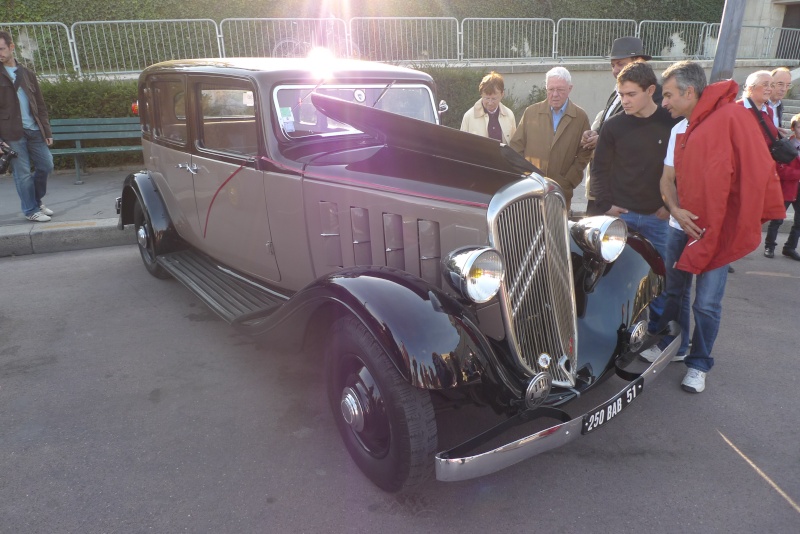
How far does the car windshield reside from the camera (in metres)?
3.24

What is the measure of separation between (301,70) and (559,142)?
2053mm

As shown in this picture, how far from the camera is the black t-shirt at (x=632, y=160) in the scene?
337 cm

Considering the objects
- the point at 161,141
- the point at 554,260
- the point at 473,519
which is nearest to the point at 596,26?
the point at 161,141

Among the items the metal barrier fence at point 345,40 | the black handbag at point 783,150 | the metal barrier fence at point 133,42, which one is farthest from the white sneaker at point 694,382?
the metal barrier fence at point 133,42

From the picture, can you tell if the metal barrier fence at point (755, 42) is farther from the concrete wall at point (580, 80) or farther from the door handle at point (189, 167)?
the door handle at point (189, 167)

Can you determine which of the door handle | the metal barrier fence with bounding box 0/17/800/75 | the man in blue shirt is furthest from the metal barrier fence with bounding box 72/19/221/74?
the door handle

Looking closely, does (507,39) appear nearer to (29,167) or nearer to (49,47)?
(49,47)

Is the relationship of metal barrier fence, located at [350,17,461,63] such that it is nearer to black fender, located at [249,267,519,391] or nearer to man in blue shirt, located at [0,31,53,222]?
man in blue shirt, located at [0,31,53,222]

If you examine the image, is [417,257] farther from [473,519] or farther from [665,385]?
[665,385]

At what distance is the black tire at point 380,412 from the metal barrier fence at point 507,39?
35.1 ft

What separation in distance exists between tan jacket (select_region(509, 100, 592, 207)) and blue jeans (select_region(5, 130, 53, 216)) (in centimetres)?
504

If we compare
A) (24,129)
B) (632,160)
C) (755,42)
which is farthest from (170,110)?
(755,42)

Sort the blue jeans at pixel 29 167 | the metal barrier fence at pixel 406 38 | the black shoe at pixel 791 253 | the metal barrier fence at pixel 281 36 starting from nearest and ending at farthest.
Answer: the black shoe at pixel 791 253
the blue jeans at pixel 29 167
the metal barrier fence at pixel 281 36
the metal barrier fence at pixel 406 38

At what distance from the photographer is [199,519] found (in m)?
2.21
